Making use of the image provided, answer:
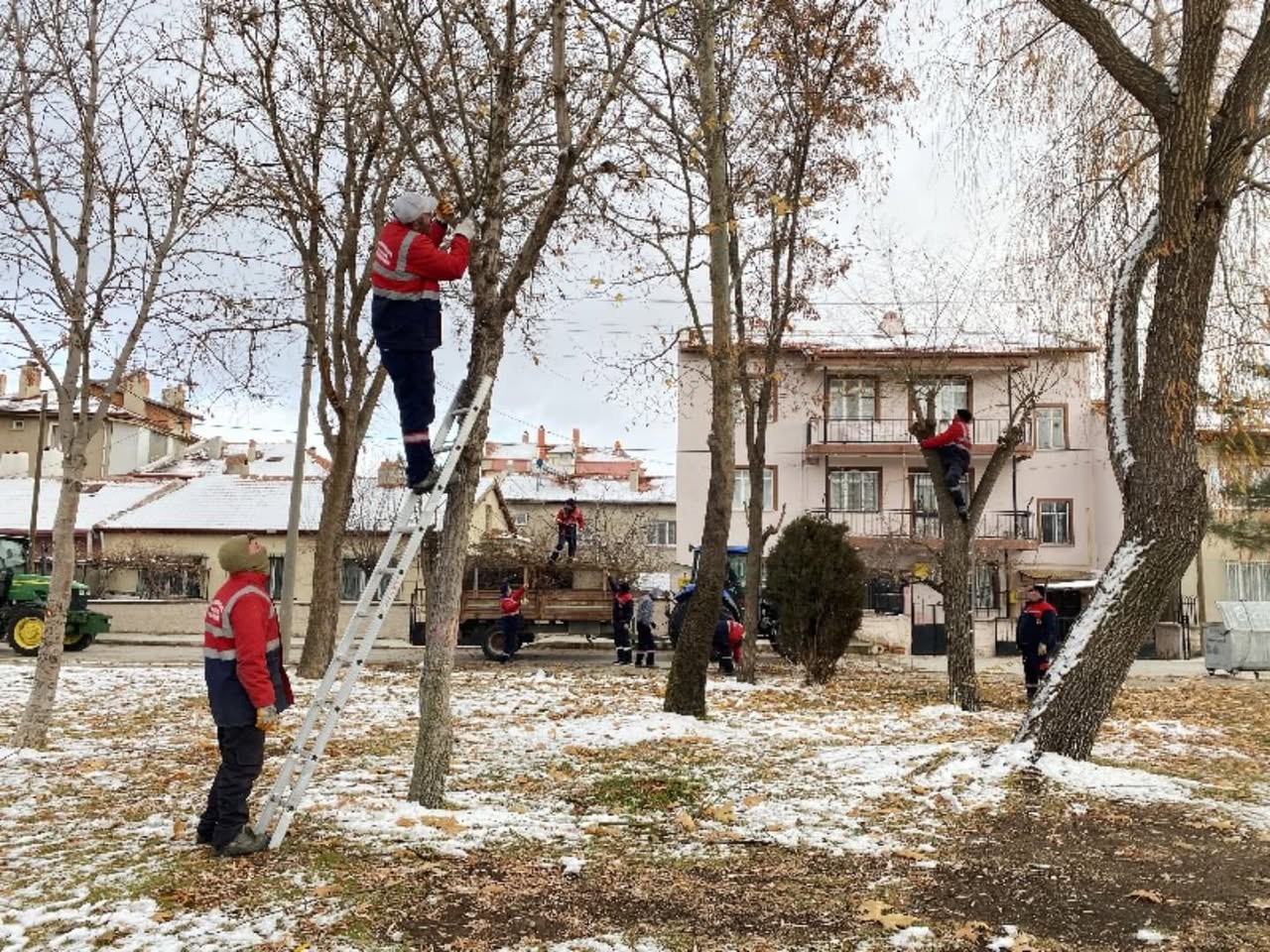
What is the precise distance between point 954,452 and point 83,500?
34.7 meters

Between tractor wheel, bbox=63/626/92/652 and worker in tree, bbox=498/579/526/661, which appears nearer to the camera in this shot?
worker in tree, bbox=498/579/526/661

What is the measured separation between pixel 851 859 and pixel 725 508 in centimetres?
605

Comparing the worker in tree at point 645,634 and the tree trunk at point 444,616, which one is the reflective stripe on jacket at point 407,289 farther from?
the worker in tree at point 645,634

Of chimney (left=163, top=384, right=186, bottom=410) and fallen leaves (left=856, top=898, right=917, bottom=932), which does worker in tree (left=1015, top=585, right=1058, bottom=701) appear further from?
chimney (left=163, top=384, right=186, bottom=410)

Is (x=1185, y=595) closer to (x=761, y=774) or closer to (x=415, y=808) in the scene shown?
(x=761, y=774)

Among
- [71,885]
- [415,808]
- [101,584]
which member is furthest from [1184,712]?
[101,584]

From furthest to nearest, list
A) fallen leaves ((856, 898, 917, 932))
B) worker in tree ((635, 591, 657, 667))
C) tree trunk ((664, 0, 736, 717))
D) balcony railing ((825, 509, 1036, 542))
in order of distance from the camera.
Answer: balcony railing ((825, 509, 1036, 542)) → worker in tree ((635, 591, 657, 667)) → tree trunk ((664, 0, 736, 717)) → fallen leaves ((856, 898, 917, 932))

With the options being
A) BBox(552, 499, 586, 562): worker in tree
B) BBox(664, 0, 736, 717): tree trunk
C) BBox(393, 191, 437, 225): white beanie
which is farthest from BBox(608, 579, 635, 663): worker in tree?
BBox(393, 191, 437, 225): white beanie

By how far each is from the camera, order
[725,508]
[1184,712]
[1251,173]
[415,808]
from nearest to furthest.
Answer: [415,808] → [1251,173] → [725,508] → [1184,712]

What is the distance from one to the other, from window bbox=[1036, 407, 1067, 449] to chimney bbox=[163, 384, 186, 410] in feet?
96.3

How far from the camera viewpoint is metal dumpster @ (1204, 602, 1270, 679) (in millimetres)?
20953

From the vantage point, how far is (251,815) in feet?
21.1

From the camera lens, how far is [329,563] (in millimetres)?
15609

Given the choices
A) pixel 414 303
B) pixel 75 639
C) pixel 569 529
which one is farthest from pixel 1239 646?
pixel 75 639
